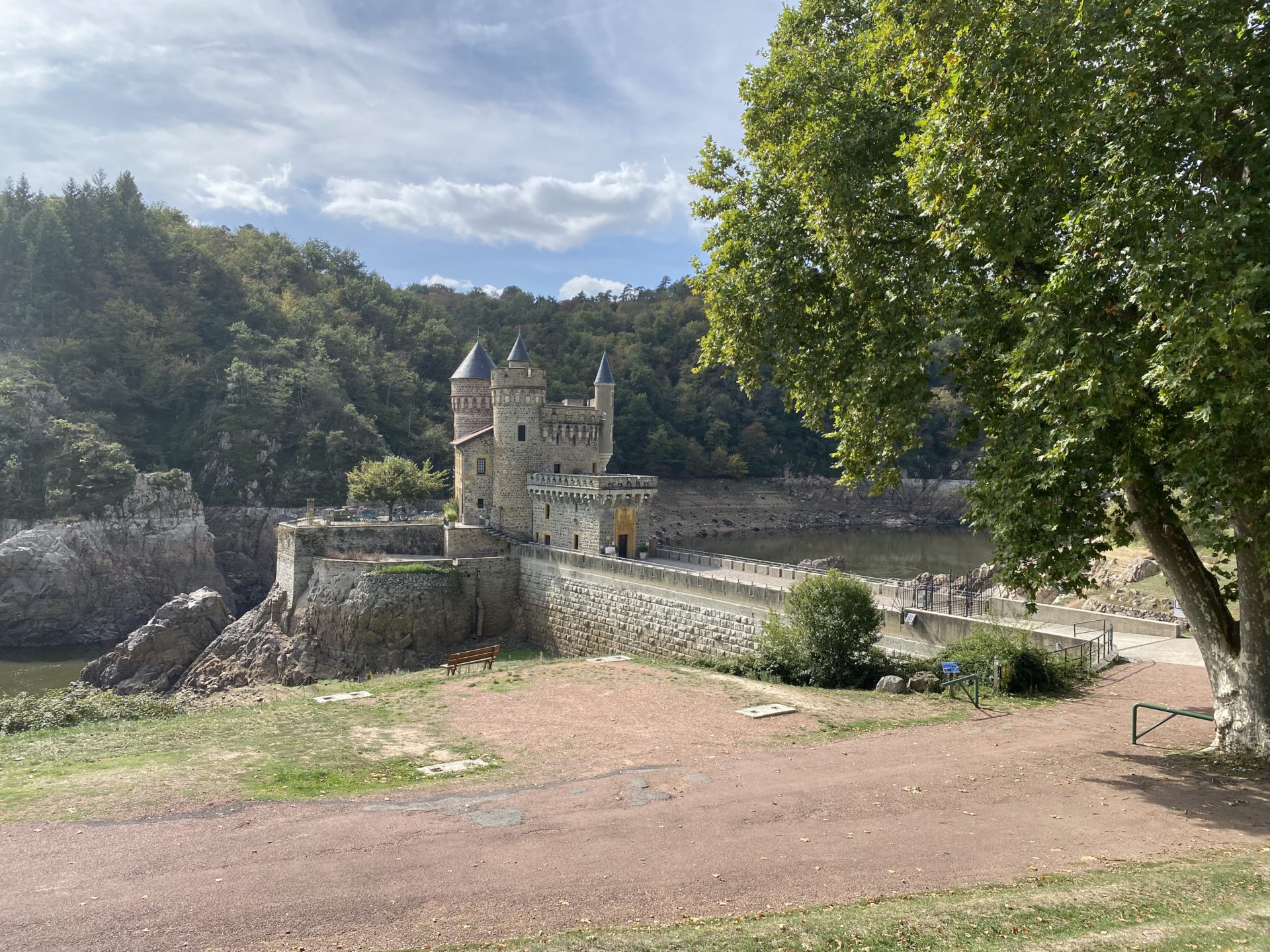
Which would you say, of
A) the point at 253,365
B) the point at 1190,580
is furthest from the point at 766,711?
the point at 253,365

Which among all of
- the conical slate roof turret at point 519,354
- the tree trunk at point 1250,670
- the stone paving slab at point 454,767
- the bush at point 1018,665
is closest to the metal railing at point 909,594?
the bush at point 1018,665

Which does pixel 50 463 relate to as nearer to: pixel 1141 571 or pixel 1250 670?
pixel 1141 571

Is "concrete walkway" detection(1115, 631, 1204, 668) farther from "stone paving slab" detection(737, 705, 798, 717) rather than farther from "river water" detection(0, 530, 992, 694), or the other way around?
"river water" detection(0, 530, 992, 694)

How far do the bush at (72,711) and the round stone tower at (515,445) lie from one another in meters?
22.4

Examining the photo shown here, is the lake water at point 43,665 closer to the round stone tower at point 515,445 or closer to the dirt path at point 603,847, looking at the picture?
the round stone tower at point 515,445

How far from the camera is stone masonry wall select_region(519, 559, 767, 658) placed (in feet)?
93.2

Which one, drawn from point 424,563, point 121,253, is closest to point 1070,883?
point 424,563

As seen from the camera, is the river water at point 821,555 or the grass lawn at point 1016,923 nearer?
the grass lawn at point 1016,923

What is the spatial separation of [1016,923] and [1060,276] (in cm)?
749

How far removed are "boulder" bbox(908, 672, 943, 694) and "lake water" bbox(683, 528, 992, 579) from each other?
130 ft

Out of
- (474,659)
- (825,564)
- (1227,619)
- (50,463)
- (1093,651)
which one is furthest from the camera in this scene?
(50,463)

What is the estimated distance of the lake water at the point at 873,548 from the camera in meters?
64.1

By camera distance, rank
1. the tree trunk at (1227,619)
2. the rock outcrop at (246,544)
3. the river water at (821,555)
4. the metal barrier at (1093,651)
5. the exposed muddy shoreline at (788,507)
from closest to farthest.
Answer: the tree trunk at (1227,619) < the metal barrier at (1093,651) < the river water at (821,555) < the rock outcrop at (246,544) < the exposed muddy shoreline at (788,507)

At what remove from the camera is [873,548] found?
77250 mm
